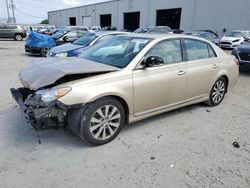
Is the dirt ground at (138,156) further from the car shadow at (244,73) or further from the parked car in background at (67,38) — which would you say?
the parked car in background at (67,38)

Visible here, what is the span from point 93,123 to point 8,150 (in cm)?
124

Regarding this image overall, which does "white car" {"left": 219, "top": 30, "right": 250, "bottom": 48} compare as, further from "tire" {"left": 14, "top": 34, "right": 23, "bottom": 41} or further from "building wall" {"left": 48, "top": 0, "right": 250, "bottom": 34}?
"tire" {"left": 14, "top": 34, "right": 23, "bottom": 41}

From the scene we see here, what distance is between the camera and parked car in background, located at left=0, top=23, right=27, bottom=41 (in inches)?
880

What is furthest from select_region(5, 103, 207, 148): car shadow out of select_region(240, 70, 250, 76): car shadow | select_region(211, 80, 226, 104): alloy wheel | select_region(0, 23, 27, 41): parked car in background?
select_region(0, 23, 27, 41): parked car in background

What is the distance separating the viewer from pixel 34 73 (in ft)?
11.2

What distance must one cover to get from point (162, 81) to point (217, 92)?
73.6 inches

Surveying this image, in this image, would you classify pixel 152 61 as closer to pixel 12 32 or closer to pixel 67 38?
pixel 67 38

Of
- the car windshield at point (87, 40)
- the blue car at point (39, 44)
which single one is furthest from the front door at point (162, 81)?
the blue car at point (39, 44)

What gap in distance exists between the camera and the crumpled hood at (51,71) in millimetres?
3098

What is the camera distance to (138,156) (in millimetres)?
3100

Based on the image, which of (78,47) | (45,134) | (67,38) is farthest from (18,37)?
(45,134)

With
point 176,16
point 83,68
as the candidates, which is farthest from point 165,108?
point 176,16

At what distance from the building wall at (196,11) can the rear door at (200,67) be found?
71.5ft

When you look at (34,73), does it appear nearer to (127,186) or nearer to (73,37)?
(127,186)
